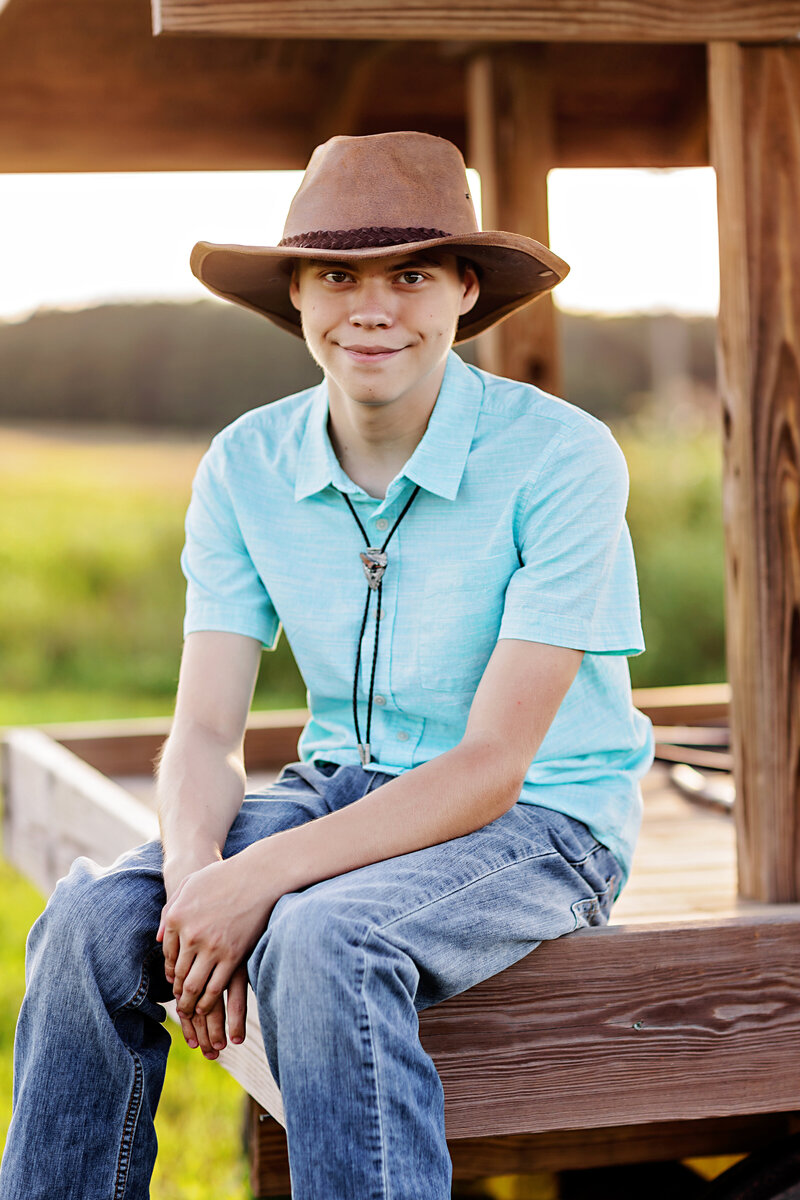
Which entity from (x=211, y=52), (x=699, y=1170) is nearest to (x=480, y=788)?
(x=699, y=1170)

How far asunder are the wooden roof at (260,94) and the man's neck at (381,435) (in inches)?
58.5

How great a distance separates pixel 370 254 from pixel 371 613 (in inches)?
20.0

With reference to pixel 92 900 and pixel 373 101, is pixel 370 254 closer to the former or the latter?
pixel 92 900

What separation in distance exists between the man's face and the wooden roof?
1.45 metres

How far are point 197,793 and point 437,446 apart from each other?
0.60m

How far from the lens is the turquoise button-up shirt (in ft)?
6.31

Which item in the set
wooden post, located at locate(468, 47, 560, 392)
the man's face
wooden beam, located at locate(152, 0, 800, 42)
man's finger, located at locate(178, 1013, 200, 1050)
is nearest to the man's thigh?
man's finger, located at locate(178, 1013, 200, 1050)

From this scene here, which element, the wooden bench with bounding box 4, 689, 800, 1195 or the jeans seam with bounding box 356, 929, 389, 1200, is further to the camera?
the wooden bench with bounding box 4, 689, 800, 1195

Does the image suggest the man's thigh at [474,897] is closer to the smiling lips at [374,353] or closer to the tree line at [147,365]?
the smiling lips at [374,353]

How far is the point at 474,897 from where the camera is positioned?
5.72ft

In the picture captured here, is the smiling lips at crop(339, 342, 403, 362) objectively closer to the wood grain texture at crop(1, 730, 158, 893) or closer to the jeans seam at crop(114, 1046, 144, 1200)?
the jeans seam at crop(114, 1046, 144, 1200)

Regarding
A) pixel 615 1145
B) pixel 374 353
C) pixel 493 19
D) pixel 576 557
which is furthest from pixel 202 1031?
pixel 493 19

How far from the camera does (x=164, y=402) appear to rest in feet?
44.1

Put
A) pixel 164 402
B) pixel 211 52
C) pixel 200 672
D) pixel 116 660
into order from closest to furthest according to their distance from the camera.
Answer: pixel 200 672, pixel 211 52, pixel 116 660, pixel 164 402
